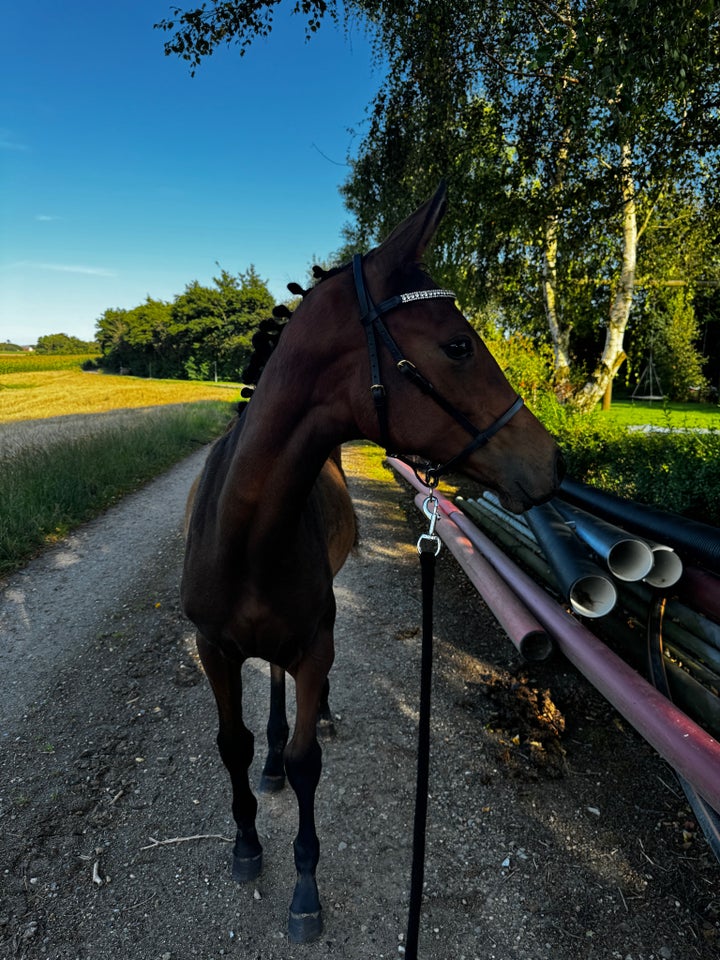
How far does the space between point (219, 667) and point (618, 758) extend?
2.54 metres

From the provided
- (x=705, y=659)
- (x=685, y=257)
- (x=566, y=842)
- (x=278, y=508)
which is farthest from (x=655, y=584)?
(x=685, y=257)

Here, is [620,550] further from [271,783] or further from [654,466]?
[271,783]

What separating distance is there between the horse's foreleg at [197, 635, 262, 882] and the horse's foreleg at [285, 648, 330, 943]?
270mm

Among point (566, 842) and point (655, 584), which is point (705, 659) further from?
point (566, 842)

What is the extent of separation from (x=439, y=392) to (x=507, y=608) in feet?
8.73

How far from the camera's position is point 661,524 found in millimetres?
3504

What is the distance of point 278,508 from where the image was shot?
1865mm

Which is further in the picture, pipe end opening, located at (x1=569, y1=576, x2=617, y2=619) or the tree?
the tree

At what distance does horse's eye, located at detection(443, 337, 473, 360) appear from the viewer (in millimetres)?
1610

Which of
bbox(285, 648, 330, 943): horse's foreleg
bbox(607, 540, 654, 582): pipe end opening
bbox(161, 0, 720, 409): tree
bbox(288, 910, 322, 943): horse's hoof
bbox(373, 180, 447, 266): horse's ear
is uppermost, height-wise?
bbox(161, 0, 720, 409): tree

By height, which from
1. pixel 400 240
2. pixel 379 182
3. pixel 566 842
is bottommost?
pixel 566 842

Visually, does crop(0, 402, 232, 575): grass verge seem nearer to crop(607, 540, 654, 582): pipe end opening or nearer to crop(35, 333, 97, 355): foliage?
crop(607, 540, 654, 582): pipe end opening

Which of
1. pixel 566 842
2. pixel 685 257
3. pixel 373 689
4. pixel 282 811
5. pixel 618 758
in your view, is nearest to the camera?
pixel 566 842

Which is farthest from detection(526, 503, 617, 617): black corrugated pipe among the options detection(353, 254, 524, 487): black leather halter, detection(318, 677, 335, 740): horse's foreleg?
detection(353, 254, 524, 487): black leather halter
